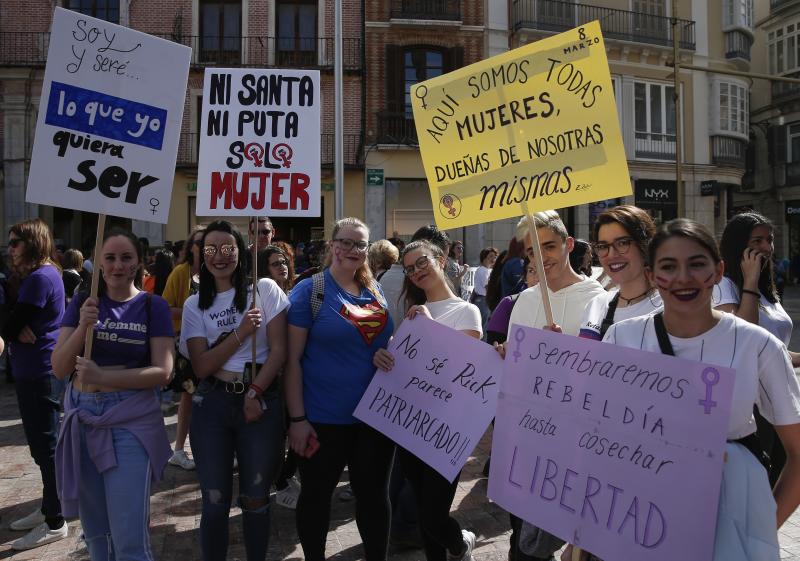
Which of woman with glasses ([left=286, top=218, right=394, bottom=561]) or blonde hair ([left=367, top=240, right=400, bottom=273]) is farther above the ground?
blonde hair ([left=367, top=240, right=400, bottom=273])

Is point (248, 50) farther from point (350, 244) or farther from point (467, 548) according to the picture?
point (467, 548)

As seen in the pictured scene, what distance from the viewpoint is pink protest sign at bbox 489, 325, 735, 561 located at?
6.38 feet

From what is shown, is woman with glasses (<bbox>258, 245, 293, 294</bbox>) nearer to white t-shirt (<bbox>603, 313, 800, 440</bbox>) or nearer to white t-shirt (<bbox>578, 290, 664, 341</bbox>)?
white t-shirt (<bbox>578, 290, 664, 341</bbox>)

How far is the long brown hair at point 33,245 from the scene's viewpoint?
410cm

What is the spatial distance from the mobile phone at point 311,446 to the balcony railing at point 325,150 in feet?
54.1

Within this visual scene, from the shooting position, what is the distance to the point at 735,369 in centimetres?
189

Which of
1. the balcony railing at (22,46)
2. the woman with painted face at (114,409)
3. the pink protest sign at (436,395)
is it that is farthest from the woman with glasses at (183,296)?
the balcony railing at (22,46)

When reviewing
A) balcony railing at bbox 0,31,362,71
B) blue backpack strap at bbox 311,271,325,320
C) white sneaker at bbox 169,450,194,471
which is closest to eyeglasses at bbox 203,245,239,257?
blue backpack strap at bbox 311,271,325,320

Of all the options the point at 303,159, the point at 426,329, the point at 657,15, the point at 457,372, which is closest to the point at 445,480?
the point at 457,372

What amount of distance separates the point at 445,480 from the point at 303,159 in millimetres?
1935

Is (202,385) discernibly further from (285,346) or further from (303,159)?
(303,159)

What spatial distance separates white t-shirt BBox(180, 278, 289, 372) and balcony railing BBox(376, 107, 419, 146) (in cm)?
1633

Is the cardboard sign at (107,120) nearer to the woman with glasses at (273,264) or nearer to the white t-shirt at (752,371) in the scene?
the woman with glasses at (273,264)

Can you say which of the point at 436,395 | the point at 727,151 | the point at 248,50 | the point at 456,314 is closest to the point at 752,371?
the point at 436,395
